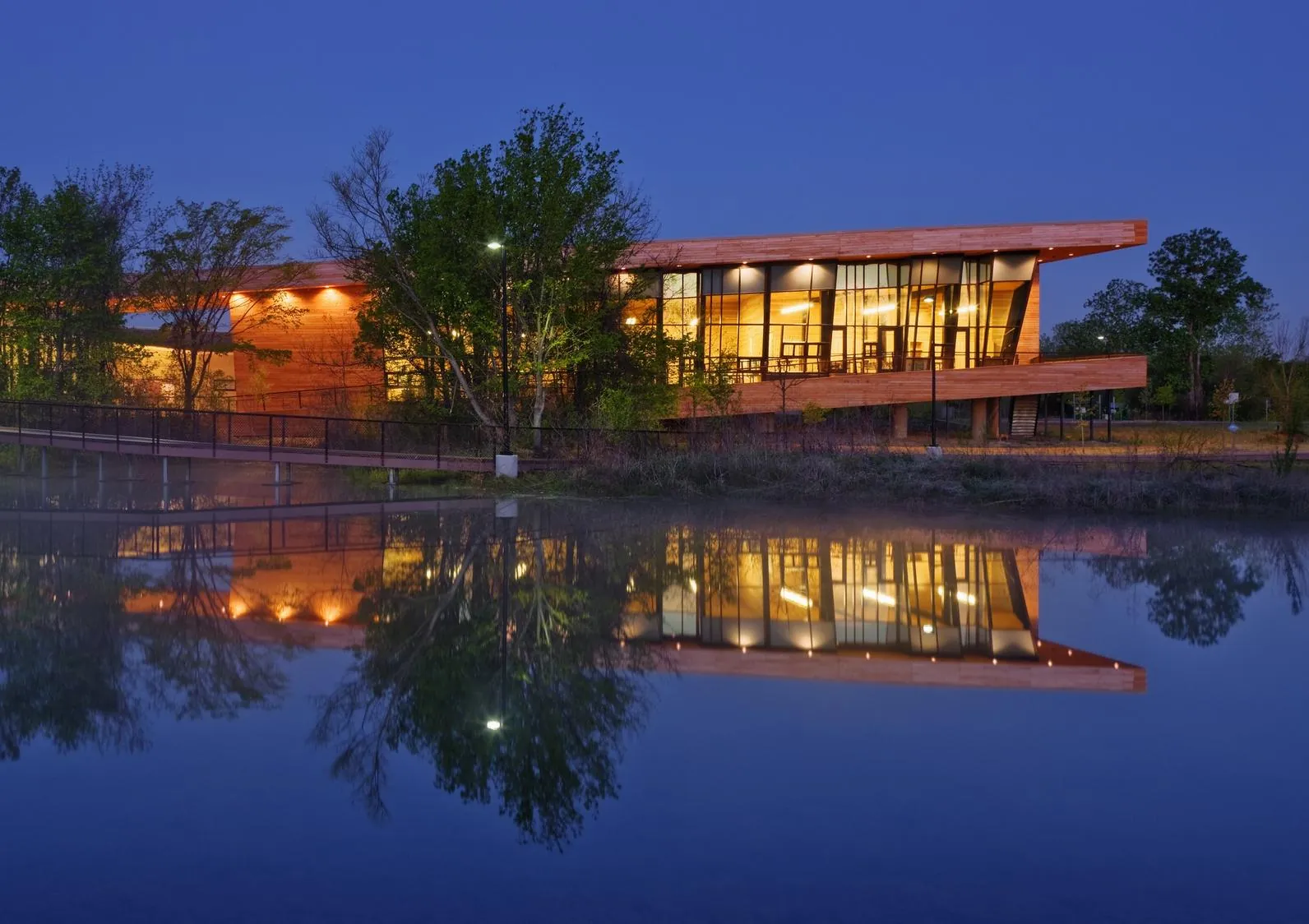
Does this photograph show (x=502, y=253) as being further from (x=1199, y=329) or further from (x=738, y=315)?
(x=1199, y=329)

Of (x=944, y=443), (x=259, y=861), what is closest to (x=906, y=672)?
(x=259, y=861)

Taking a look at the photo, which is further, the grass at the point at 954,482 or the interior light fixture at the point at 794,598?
the grass at the point at 954,482

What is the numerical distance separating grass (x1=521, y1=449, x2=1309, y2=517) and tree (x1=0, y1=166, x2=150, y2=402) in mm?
21250

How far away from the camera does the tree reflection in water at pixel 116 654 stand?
828cm

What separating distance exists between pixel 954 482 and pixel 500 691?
1827 centimetres

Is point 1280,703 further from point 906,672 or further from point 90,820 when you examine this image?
point 90,820

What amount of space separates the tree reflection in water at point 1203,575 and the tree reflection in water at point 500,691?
19.4 ft

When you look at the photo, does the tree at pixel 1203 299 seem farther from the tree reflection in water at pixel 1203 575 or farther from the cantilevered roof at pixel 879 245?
the tree reflection in water at pixel 1203 575

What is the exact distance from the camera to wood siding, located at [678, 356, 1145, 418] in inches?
1719

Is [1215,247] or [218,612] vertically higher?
[1215,247]

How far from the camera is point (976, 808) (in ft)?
21.0

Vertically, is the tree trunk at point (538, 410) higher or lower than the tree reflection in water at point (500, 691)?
higher

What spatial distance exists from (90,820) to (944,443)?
39.1m

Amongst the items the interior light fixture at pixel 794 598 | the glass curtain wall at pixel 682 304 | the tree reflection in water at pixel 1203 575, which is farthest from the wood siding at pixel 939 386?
the interior light fixture at pixel 794 598
